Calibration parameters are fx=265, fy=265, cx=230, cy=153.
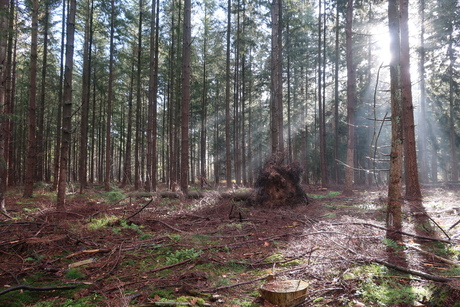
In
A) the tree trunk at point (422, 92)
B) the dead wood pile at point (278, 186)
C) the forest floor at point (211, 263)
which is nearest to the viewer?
the forest floor at point (211, 263)

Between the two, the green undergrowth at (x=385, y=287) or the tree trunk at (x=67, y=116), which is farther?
the tree trunk at (x=67, y=116)

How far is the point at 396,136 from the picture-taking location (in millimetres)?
5109

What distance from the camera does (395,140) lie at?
511 cm

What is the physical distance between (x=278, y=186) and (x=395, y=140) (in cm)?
571

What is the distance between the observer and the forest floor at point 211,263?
326 centimetres

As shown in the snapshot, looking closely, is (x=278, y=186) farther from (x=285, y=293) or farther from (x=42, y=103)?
(x=42, y=103)

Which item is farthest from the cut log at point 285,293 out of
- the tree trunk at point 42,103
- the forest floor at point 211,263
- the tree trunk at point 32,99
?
the tree trunk at point 32,99

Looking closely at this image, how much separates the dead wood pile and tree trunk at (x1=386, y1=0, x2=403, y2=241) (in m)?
5.08

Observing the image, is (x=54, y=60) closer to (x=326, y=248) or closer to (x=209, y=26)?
(x=209, y=26)

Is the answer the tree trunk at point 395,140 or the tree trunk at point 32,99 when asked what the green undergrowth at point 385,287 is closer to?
the tree trunk at point 395,140

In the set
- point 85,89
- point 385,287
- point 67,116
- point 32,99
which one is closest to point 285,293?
point 385,287

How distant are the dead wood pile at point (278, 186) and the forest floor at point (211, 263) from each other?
3.10m

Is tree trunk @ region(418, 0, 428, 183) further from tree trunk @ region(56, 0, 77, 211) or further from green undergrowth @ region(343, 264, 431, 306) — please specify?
tree trunk @ region(56, 0, 77, 211)

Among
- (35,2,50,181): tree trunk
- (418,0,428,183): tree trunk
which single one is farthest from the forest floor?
(418,0,428,183): tree trunk
